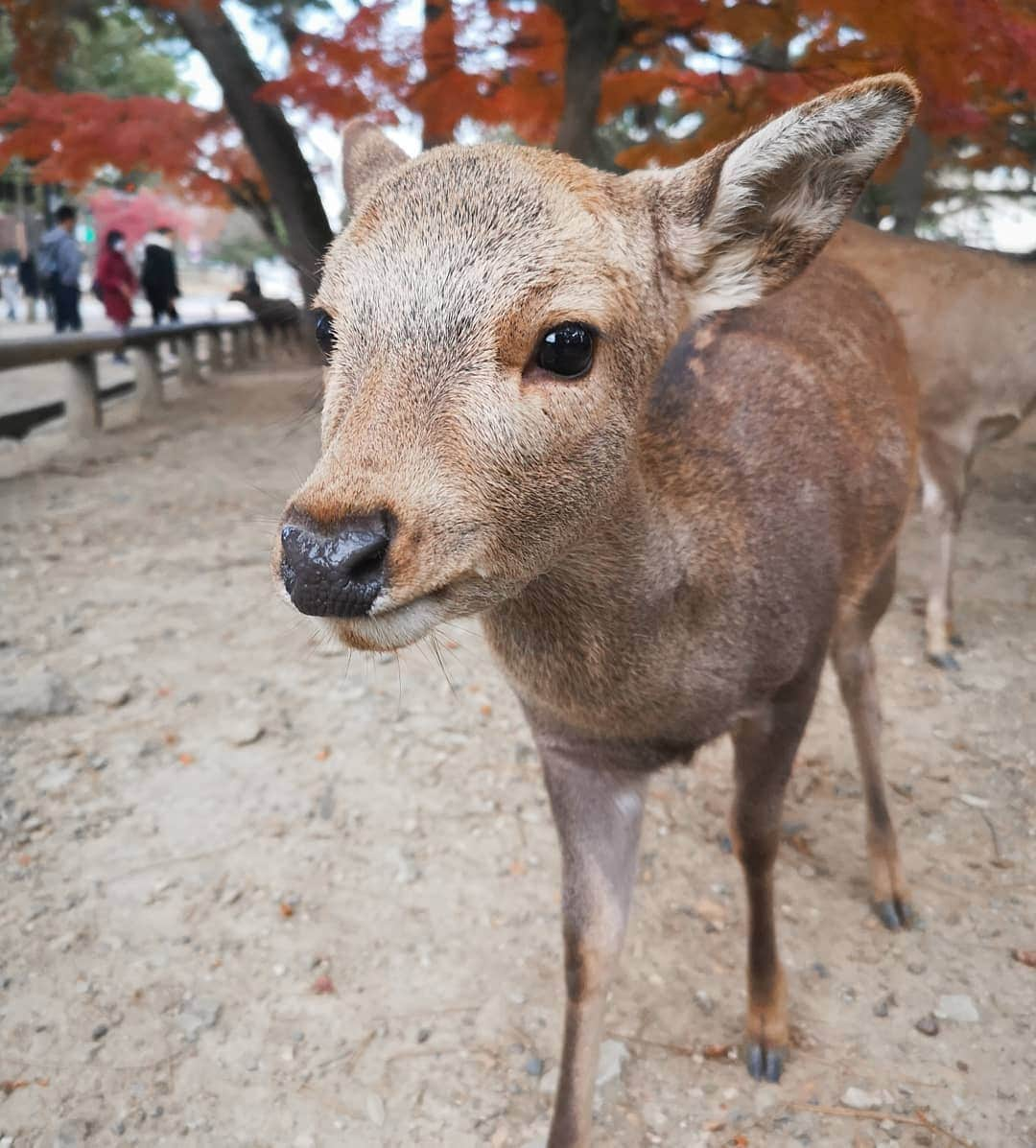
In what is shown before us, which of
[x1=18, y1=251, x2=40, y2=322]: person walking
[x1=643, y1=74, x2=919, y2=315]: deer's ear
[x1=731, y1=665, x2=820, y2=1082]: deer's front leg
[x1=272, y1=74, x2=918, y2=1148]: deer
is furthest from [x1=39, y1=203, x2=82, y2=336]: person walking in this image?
[x1=731, y1=665, x2=820, y2=1082]: deer's front leg

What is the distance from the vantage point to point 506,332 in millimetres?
1507

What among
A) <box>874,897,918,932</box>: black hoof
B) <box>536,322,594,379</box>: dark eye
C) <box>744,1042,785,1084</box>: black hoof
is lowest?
<box>744,1042,785,1084</box>: black hoof

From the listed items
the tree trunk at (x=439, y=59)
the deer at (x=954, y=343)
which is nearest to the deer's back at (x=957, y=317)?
the deer at (x=954, y=343)

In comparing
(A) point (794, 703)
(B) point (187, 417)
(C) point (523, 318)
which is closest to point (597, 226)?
(C) point (523, 318)

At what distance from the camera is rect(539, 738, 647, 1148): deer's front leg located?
2107mm

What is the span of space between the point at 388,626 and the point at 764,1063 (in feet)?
5.52

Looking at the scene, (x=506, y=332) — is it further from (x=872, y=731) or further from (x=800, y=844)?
(x=800, y=844)

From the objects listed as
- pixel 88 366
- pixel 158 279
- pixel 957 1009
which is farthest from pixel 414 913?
pixel 158 279

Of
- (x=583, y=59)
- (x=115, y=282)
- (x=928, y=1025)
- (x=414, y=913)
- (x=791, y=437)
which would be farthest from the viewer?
(x=115, y=282)

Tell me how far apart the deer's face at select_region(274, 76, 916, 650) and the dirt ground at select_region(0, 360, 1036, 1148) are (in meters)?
0.46

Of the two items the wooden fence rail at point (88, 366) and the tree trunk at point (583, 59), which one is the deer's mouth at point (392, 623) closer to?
the tree trunk at point (583, 59)

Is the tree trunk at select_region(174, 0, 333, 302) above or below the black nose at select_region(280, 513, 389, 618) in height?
above

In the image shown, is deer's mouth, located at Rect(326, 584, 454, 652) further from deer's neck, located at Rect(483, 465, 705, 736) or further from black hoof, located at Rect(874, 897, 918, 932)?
black hoof, located at Rect(874, 897, 918, 932)

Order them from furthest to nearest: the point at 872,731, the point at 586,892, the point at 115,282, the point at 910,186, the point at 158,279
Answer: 1. the point at 158,279
2. the point at 115,282
3. the point at 910,186
4. the point at 872,731
5. the point at 586,892
